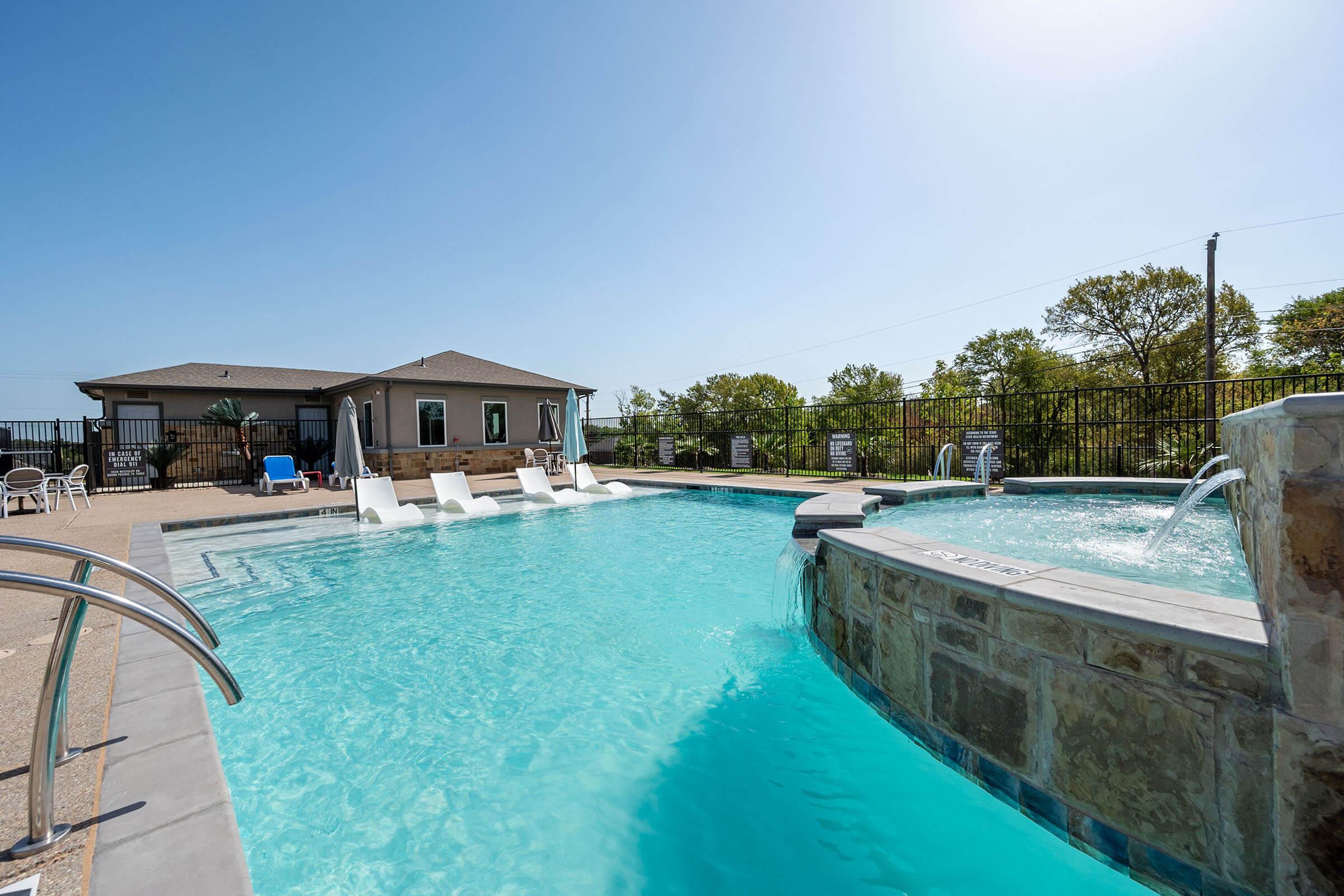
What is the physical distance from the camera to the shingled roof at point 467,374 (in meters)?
17.3

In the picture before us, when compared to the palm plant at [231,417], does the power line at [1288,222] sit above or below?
above

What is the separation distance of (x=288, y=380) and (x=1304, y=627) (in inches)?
989

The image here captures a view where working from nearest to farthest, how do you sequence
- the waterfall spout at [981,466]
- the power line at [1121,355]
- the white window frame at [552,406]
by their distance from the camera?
1. the waterfall spout at [981,466]
2. the power line at [1121,355]
3. the white window frame at [552,406]

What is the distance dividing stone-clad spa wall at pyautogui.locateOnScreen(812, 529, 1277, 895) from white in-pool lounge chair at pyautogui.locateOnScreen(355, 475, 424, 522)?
31.0 feet

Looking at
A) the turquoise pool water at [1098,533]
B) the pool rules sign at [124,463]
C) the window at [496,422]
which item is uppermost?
the window at [496,422]

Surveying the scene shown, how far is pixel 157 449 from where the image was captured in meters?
15.9

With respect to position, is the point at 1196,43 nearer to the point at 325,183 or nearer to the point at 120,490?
the point at 325,183

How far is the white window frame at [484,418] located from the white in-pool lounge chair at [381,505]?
7784 millimetres

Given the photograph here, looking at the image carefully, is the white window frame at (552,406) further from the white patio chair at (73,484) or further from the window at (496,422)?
the white patio chair at (73,484)

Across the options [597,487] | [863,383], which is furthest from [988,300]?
[597,487]

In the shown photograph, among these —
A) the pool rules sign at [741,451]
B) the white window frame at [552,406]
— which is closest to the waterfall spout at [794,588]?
the pool rules sign at [741,451]

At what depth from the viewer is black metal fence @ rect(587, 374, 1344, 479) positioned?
A: 10508 mm

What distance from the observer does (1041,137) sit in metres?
11.7

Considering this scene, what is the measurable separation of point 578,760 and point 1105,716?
2.45 metres
